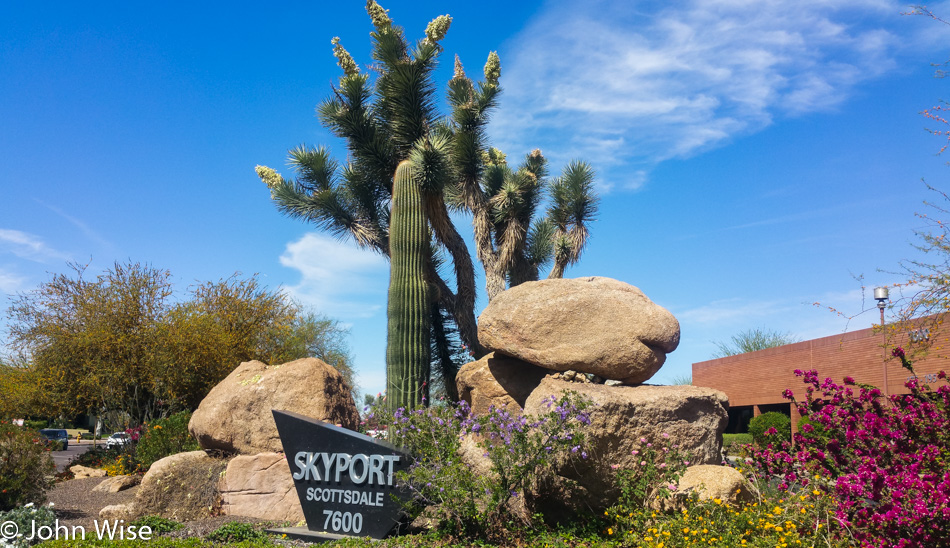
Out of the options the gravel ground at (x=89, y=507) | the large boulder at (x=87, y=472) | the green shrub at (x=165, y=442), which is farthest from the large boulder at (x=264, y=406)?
the large boulder at (x=87, y=472)

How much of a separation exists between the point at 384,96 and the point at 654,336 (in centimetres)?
914

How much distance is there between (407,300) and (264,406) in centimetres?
327

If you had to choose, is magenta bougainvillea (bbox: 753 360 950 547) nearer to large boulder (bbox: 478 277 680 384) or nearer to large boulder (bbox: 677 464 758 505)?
large boulder (bbox: 677 464 758 505)

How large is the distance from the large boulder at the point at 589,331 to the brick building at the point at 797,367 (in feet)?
45.3

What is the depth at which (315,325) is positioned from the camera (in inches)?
1406

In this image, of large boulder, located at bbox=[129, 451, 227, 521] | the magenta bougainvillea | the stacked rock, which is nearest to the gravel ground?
large boulder, located at bbox=[129, 451, 227, 521]

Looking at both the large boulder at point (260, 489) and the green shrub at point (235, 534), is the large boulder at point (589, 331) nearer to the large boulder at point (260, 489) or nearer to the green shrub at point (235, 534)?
the large boulder at point (260, 489)

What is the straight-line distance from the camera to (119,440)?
1728 cm

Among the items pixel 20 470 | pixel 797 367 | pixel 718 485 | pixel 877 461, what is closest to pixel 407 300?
pixel 20 470

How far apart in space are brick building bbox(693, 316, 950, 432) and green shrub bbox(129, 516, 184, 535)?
18.9 m

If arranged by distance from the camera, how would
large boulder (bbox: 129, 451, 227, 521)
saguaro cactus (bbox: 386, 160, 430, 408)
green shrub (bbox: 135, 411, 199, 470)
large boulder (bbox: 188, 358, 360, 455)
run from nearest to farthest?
large boulder (bbox: 129, 451, 227, 521)
large boulder (bbox: 188, 358, 360, 455)
saguaro cactus (bbox: 386, 160, 430, 408)
green shrub (bbox: 135, 411, 199, 470)

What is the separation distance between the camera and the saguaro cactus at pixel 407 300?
12531 mm

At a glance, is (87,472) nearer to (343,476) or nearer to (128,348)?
(128,348)

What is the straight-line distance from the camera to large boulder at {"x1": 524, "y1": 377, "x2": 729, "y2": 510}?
7863mm
